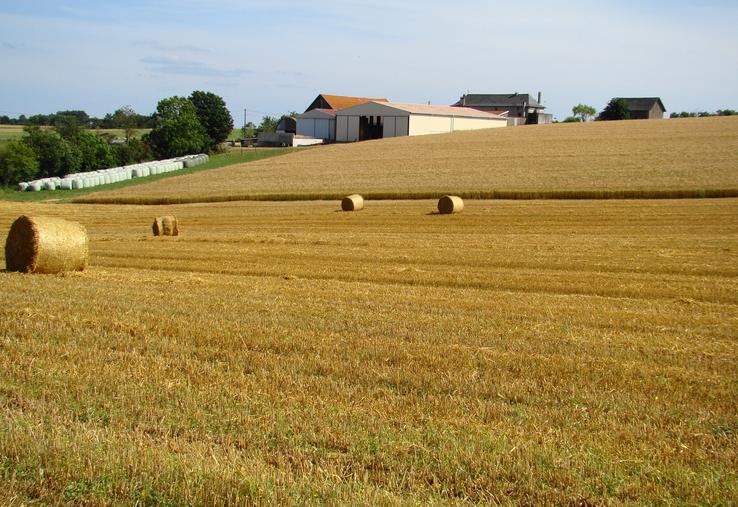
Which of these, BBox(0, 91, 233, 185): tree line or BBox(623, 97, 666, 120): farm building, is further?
BBox(623, 97, 666, 120): farm building

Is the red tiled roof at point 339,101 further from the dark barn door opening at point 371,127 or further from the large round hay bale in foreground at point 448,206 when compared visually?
the large round hay bale in foreground at point 448,206

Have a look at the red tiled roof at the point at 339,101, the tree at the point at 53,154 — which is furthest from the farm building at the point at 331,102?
the tree at the point at 53,154

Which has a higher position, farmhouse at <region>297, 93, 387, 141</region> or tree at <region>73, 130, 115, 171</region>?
farmhouse at <region>297, 93, 387, 141</region>

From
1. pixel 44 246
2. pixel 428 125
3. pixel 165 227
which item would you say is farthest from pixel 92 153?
pixel 44 246

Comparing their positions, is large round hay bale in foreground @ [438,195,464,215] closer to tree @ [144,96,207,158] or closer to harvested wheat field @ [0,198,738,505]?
harvested wheat field @ [0,198,738,505]

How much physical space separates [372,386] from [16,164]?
82328mm

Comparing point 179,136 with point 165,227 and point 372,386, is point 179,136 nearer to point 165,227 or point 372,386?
point 165,227

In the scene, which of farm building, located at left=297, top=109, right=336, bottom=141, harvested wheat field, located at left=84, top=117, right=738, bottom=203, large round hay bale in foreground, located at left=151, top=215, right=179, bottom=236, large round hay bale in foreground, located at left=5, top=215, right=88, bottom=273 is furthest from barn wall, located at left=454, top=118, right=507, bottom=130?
large round hay bale in foreground, located at left=5, top=215, right=88, bottom=273

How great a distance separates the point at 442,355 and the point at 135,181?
2426 inches

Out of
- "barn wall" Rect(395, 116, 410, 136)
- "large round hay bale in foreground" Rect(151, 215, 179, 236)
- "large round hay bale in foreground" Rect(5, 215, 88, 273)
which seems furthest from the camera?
"barn wall" Rect(395, 116, 410, 136)

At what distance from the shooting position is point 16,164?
262ft

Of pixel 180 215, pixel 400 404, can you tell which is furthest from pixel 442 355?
pixel 180 215

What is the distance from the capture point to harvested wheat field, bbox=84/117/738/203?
40438 millimetres

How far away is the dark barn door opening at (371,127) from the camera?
94525mm
